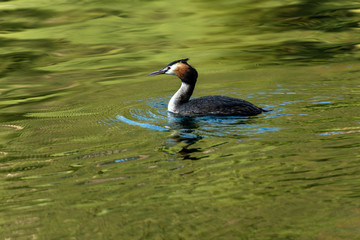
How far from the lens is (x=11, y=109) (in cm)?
1173

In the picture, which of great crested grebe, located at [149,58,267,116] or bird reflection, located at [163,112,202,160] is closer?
bird reflection, located at [163,112,202,160]

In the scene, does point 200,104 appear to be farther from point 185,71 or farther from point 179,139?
point 179,139

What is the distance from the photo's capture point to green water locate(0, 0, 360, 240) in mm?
5809

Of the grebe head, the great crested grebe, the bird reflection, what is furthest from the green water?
the grebe head

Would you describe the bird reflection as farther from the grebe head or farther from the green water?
the grebe head

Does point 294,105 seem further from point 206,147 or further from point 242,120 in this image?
point 206,147

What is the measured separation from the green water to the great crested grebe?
0.22 metres

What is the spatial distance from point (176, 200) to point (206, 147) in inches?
72.0

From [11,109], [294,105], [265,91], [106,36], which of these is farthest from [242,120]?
[106,36]

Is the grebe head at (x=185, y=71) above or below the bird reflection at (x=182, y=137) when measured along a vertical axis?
above

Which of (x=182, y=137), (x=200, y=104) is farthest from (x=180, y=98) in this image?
(x=182, y=137)

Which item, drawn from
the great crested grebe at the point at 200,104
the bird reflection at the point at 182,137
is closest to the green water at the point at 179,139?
the bird reflection at the point at 182,137

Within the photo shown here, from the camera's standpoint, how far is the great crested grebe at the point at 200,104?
9.51 metres

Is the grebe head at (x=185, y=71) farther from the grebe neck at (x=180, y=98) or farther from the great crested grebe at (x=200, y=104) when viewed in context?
the grebe neck at (x=180, y=98)
